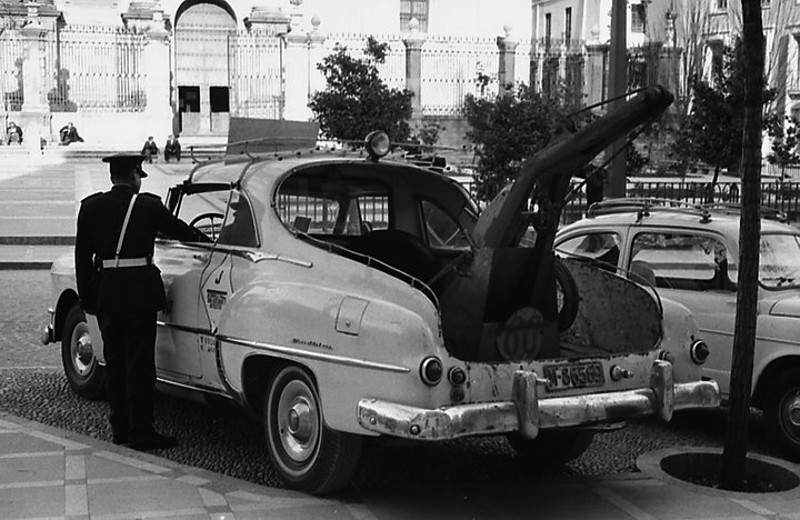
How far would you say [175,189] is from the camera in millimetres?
7508

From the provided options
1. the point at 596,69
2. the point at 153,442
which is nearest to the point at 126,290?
the point at 153,442

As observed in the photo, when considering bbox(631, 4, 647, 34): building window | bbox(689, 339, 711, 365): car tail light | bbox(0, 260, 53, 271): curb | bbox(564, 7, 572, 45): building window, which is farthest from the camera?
bbox(564, 7, 572, 45): building window

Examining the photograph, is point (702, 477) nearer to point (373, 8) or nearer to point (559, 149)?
point (559, 149)

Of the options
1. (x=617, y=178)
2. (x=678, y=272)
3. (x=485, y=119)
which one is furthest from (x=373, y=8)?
(x=678, y=272)

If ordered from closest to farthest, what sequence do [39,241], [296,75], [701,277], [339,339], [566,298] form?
[339,339], [566,298], [701,277], [39,241], [296,75]

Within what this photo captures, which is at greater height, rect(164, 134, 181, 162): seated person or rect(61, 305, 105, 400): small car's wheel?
rect(164, 134, 181, 162): seated person

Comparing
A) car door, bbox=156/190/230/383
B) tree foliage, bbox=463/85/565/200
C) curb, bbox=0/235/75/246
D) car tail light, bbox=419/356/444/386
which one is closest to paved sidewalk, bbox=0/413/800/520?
car door, bbox=156/190/230/383

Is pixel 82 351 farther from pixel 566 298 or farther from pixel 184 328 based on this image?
pixel 566 298

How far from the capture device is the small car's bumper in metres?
5.00

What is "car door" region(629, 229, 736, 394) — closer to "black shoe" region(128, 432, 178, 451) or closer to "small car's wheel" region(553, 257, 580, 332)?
"small car's wheel" region(553, 257, 580, 332)

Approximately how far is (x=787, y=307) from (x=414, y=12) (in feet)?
172

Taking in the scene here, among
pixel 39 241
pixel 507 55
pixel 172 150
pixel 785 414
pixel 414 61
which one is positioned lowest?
pixel 39 241

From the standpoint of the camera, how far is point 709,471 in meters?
6.67

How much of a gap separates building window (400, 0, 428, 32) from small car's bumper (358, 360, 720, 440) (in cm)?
5286
